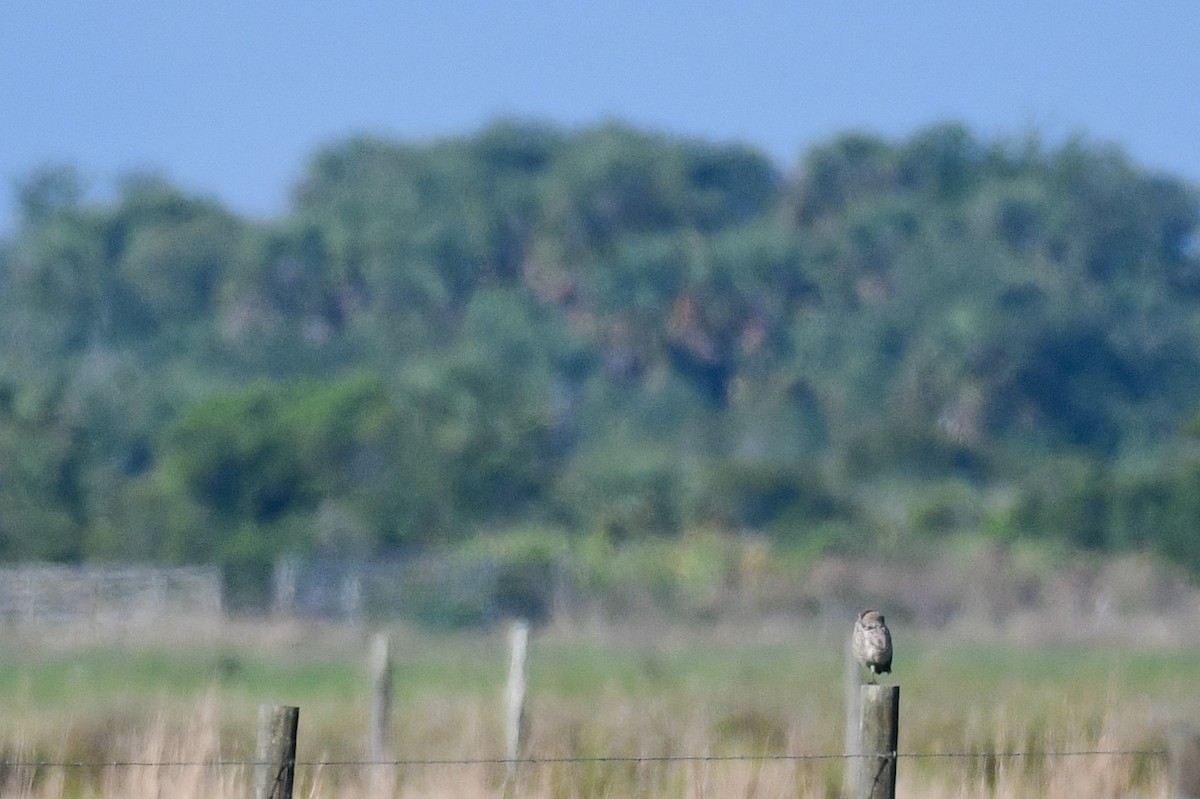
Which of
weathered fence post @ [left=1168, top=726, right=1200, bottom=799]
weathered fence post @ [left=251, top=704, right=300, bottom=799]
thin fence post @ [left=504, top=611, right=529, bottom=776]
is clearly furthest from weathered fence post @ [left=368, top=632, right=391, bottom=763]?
weathered fence post @ [left=1168, top=726, right=1200, bottom=799]

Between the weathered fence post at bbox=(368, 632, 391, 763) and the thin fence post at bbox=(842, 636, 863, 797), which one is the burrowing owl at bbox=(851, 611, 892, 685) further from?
the weathered fence post at bbox=(368, 632, 391, 763)

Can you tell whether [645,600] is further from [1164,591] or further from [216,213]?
[216,213]

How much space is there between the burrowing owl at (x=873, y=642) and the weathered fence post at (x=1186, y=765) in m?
1.62

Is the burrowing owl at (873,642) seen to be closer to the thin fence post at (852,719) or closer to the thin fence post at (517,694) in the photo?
the thin fence post at (852,719)

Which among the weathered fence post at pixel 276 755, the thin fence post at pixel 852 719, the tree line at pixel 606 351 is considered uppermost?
the tree line at pixel 606 351

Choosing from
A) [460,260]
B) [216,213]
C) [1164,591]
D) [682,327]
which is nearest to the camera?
[1164,591]

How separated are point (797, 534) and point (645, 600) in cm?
785

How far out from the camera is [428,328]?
10044 cm

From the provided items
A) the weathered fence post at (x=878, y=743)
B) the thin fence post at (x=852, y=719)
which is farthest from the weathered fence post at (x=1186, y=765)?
the thin fence post at (x=852, y=719)

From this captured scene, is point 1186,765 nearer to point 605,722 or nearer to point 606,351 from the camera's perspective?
point 605,722

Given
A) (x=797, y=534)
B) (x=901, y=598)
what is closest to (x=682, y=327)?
(x=797, y=534)

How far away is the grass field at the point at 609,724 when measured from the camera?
12.4 metres

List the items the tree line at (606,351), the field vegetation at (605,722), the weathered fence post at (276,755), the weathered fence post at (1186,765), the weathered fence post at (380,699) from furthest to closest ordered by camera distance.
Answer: the tree line at (606,351), the weathered fence post at (380,699), the field vegetation at (605,722), the weathered fence post at (276,755), the weathered fence post at (1186,765)

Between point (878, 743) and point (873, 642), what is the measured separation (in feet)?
4.94
